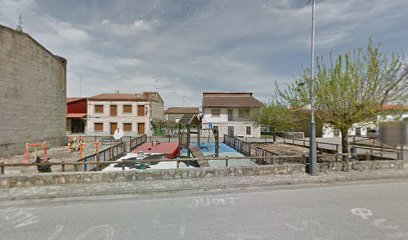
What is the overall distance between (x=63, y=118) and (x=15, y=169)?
Result: 36.0ft

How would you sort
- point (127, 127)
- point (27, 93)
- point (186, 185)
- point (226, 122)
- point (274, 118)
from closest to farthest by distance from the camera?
point (186, 185), point (27, 93), point (274, 118), point (127, 127), point (226, 122)

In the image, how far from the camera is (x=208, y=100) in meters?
33.7

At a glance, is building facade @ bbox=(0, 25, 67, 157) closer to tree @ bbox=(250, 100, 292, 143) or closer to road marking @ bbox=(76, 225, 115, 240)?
road marking @ bbox=(76, 225, 115, 240)

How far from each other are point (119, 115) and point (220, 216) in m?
30.1

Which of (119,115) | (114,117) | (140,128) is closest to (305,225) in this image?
(140,128)

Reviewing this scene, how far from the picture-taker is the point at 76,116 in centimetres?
3094

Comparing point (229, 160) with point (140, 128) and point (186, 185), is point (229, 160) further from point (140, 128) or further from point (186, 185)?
point (140, 128)

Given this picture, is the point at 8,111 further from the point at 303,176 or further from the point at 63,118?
the point at 303,176

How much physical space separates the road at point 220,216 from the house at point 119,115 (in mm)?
26303

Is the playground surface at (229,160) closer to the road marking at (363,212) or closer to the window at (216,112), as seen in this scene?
the road marking at (363,212)

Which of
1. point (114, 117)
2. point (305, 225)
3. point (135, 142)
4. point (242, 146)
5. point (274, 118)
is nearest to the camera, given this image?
point (305, 225)

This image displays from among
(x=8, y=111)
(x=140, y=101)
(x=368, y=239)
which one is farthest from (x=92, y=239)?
(x=140, y=101)

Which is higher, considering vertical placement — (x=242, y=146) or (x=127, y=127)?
(x=127, y=127)

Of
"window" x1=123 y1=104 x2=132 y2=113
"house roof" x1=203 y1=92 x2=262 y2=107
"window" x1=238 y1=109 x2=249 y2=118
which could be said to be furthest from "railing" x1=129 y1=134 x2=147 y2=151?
"window" x1=238 y1=109 x2=249 y2=118
